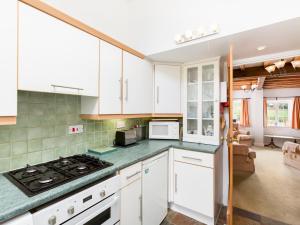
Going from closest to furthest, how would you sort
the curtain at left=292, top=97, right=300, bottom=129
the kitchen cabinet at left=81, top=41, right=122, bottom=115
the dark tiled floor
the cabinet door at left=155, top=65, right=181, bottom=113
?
the kitchen cabinet at left=81, top=41, right=122, bottom=115 < the dark tiled floor < the cabinet door at left=155, top=65, right=181, bottom=113 < the curtain at left=292, top=97, right=300, bottom=129

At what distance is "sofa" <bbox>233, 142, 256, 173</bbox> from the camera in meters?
3.73

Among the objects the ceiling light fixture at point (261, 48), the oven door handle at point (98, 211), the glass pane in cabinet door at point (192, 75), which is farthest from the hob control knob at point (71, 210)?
the ceiling light fixture at point (261, 48)

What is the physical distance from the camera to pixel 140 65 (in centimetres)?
212

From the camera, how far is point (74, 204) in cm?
99

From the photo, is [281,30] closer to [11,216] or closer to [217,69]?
[217,69]

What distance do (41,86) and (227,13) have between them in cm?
182

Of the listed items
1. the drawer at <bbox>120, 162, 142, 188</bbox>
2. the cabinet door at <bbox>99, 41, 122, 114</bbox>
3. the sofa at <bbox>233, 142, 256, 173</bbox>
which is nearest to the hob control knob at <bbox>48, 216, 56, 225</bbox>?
the drawer at <bbox>120, 162, 142, 188</bbox>

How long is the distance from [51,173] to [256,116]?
773 cm

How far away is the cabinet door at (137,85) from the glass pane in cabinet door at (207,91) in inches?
30.0

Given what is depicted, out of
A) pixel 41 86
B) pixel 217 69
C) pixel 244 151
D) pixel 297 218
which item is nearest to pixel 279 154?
pixel 244 151

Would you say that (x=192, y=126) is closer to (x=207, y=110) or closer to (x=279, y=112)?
(x=207, y=110)

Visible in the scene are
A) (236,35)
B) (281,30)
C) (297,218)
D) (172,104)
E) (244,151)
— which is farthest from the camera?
(244,151)

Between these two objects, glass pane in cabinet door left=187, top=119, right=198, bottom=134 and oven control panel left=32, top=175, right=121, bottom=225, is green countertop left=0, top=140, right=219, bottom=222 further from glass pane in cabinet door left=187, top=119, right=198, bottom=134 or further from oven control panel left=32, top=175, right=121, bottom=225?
glass pane in cabinet door left=187, top=119, right=198, bottom=134

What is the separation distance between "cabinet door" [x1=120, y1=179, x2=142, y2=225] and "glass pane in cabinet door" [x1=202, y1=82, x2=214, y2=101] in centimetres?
144
